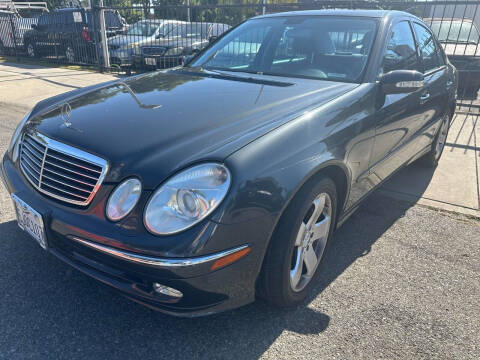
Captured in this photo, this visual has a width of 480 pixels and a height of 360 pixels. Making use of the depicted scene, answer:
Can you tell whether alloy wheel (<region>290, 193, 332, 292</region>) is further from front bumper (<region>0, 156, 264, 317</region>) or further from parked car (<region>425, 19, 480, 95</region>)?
parked car (<region>425, 19, 480, 95</region>)

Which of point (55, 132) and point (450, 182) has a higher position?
point (55, 132)

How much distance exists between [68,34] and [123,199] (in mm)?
12300

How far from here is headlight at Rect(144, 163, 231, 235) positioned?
5.41 feet

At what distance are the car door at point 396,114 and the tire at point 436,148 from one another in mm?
1009

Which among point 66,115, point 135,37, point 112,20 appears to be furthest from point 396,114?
point 112,20

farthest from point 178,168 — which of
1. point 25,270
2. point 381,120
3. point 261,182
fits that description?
point 381,120

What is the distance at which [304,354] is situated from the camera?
6.38 feet

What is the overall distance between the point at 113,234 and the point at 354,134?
4.99 ft

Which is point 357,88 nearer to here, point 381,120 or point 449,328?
point 381,120

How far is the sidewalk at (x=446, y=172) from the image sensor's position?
3.81 metres

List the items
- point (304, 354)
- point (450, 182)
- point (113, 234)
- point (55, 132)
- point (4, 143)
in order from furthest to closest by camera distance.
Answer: point (4, 143) < point (450, 182) < point (55, 132) < point (304, 354) < point (113, 234)

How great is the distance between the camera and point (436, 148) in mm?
4441

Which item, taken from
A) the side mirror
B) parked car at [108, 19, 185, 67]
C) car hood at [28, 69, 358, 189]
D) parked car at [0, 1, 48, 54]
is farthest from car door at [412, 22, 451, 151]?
parked car at [0, 1, 48, 54]

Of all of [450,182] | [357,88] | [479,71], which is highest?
[357,88]
